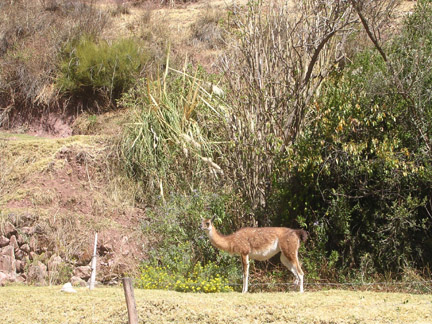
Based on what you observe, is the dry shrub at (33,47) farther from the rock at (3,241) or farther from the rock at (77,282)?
the rock at (77,282)

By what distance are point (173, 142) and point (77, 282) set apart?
4656mm

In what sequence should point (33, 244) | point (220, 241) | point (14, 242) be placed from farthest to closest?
1. point (33, 244)
2. point (14, 242)
3. point (220, 241)

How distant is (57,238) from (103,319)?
17.9 feet

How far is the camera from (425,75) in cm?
1097

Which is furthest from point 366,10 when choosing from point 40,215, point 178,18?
point 178,18

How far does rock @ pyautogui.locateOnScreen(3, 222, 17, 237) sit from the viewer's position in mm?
12648

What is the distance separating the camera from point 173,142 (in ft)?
48.6

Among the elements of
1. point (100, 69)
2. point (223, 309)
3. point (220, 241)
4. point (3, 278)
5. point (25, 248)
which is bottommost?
point (3, 278)

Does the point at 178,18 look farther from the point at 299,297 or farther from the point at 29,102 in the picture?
the point at 299,297

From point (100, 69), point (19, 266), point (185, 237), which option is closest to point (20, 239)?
point (19, 266)

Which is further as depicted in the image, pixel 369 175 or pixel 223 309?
pixel 369 175

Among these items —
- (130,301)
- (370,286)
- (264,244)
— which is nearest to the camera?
(130,301)

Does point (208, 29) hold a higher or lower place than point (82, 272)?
higher

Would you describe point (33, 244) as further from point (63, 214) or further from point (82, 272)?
point (82, 272)
